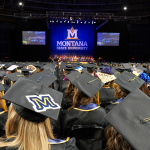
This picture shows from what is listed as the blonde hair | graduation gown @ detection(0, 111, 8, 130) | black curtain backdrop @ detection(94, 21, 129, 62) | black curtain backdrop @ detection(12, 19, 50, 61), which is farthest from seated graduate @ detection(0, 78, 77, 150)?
black curtain backdrop @ detection(94, 21, 129, 62)

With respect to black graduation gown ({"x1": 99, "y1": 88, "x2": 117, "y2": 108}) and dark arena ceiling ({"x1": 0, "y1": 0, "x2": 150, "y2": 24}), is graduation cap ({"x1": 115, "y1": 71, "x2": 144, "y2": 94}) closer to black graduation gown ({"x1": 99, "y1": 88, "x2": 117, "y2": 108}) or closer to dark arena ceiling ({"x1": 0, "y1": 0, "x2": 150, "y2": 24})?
black graduation gown ({"x1": 99, "y1": 88, "x2": 117, "y2": 108})

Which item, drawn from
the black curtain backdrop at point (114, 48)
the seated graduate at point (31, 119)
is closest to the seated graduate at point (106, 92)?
the seated graduate at point (31, 119)

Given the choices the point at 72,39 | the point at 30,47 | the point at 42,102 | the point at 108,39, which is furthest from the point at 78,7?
the point at 42,102

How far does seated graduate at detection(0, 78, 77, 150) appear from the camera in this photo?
0.97 m

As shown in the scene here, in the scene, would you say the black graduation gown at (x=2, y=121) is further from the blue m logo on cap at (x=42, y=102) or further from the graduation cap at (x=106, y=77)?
the graduation cap at (x=106, y=77)

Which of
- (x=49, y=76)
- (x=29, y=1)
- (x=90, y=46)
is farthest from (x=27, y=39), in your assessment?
(x=49, y=76)

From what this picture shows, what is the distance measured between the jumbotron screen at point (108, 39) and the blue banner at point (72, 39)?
1172 millimetres

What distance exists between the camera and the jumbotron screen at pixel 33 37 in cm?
1809

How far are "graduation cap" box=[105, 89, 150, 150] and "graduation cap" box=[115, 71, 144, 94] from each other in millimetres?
1262

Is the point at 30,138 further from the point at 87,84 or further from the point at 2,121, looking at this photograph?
the point at 87,84

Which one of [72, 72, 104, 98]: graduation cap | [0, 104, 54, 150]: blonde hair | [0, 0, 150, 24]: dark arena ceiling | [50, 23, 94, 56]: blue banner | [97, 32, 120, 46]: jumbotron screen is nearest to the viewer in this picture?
[0, 104, 54, 150]: blonde hair

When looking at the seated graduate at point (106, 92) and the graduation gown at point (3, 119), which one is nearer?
the graduation gown at point (3, 119)

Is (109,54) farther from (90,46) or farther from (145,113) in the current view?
(145,113)

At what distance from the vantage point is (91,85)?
2.51 meters
